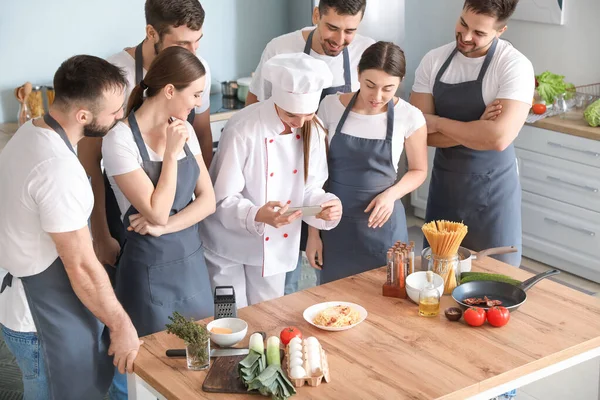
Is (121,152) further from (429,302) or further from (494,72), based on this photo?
(494,72)

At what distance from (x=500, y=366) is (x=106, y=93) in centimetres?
147

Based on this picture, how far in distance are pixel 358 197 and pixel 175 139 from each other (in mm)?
905

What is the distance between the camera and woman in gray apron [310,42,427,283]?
3.49 m

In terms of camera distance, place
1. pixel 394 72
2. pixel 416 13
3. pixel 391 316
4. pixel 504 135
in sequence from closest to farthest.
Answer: pixel 391 316 < pixel 394 72 < pixel 504 135 < pixel 416 13

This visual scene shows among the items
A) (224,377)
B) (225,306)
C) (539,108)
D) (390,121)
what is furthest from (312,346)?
(539,108)

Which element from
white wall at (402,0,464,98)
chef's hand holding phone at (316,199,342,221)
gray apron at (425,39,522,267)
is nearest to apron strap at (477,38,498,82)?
gray apron at (425,39,522,267)

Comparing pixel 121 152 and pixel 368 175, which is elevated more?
pixel 121 152

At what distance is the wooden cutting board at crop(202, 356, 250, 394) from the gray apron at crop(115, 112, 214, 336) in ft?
1.81

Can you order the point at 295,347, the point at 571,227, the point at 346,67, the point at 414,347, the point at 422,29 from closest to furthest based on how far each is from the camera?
the point at 295,347 → the point at 414,347 → the point at 346,67 → the point at 571,227 → the point at 422,29

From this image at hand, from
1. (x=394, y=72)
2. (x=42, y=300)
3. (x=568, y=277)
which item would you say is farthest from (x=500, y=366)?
(x=568, y=277)

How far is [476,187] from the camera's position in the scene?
12.5 feet

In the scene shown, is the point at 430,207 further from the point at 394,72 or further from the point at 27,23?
the point at 27,23

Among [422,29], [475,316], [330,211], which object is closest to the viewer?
[475,316]

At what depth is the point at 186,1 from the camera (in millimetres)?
3348
